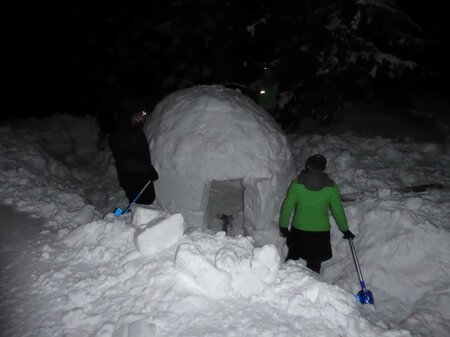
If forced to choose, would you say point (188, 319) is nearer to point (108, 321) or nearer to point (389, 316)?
point (108, 321)

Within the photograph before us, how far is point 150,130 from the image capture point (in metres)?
5.93

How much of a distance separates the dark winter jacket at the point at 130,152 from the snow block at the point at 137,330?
9.40ft

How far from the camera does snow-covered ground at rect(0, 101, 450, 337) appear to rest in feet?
7.26

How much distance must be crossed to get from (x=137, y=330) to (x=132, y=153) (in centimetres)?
298

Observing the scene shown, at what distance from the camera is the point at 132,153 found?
4551mm

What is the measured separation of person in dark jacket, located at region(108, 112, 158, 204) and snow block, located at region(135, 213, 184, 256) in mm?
1952

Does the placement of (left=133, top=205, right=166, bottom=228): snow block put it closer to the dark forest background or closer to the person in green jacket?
the person in green jacket

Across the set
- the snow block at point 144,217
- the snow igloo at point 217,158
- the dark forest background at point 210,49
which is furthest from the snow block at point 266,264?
the dark forest background at point 210,49

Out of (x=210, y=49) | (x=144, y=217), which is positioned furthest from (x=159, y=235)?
(x=210, y=49)

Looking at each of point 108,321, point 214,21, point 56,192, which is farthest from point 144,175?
point 214,21

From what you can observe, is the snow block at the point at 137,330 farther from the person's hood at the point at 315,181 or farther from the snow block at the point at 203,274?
the person's hood at the point at 315,181

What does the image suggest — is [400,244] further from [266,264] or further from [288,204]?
[266,264]

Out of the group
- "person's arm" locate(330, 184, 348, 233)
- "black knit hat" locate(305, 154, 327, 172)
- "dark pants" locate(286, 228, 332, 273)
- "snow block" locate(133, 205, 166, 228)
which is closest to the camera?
"snow block" locate(133, 205, 166, 228)

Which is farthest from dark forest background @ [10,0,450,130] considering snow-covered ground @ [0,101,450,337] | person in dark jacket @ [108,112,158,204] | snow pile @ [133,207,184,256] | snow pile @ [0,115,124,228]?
snow pile @ [133,207,184,256]
